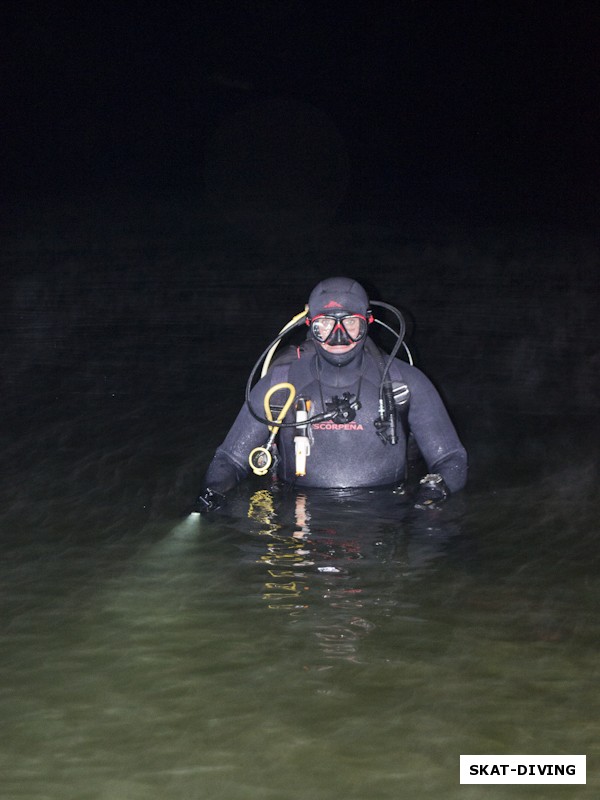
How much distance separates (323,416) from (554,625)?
1.74 metres

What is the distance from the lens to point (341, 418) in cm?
613

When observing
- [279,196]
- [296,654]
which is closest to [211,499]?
[296,654]

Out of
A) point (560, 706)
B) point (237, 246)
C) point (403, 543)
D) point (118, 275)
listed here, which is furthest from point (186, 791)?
point (237, 246)

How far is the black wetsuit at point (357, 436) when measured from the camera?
20.5 ft

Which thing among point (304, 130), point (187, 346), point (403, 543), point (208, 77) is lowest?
point (403, 543)

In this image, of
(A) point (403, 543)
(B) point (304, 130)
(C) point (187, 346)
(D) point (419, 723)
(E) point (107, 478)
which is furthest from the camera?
(B) point (304, 130)

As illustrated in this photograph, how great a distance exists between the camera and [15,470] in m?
7.59

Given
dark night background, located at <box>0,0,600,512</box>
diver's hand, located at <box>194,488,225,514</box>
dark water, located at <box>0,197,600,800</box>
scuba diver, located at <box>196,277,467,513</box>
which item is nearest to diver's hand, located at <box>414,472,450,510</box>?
scuba diver, located at <box>196,277,467,513</box>

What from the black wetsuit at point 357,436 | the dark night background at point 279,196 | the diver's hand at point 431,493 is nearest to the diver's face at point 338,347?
the black wetsuit at point 357,436

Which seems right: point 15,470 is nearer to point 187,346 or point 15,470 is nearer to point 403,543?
point 403,543

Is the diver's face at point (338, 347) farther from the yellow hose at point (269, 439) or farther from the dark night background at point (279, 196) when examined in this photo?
the dark night background at point (279, 196)

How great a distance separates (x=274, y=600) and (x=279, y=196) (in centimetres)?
2108

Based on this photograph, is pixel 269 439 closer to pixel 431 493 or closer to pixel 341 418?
pixel 341 418

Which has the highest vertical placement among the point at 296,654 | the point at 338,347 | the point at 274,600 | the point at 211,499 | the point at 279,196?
the point at 279,196
